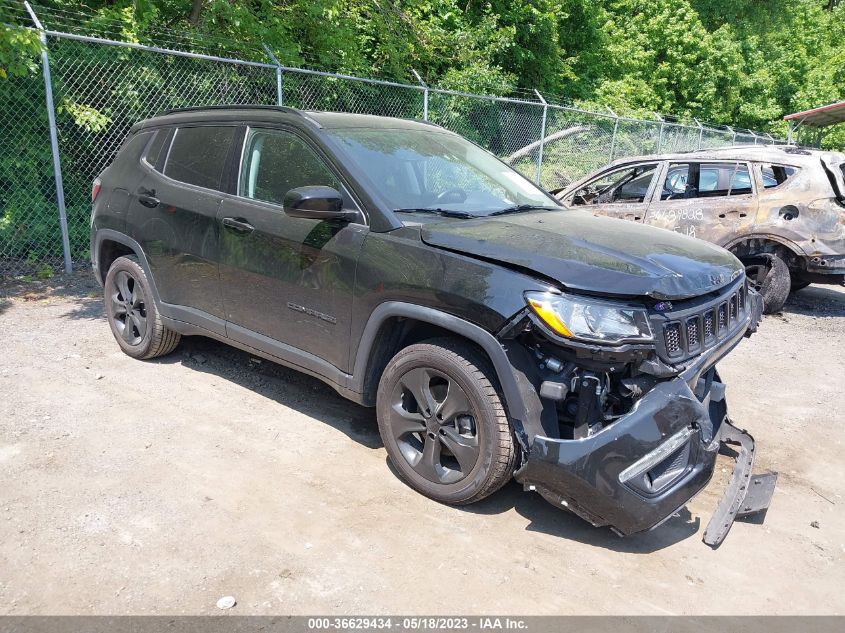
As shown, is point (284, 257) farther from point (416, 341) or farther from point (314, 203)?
point (416, 341)

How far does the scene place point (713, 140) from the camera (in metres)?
20.3

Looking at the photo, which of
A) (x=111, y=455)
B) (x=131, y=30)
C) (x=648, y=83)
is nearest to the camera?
(x=111, y=455)

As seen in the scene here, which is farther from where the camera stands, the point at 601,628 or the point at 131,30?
the point at 131,30

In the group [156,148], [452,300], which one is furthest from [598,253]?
[156,148]

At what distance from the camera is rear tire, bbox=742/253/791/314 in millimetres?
7566

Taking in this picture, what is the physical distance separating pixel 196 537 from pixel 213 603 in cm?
49

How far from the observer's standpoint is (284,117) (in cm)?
410

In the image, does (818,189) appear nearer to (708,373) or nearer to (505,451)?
(708,373)

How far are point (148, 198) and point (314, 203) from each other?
1976 mm

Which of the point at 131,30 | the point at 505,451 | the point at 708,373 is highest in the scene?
the point at 131,30

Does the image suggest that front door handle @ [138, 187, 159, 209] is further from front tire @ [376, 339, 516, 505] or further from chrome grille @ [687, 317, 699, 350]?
chrome grille @ [687, 317, 699, 350]

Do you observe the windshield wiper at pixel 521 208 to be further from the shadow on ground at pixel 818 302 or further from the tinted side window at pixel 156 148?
the shadow on ground at pixel 818 302

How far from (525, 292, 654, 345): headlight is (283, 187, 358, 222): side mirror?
123 centimetres

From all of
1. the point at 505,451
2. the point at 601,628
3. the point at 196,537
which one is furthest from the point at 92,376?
the point at 601,628
